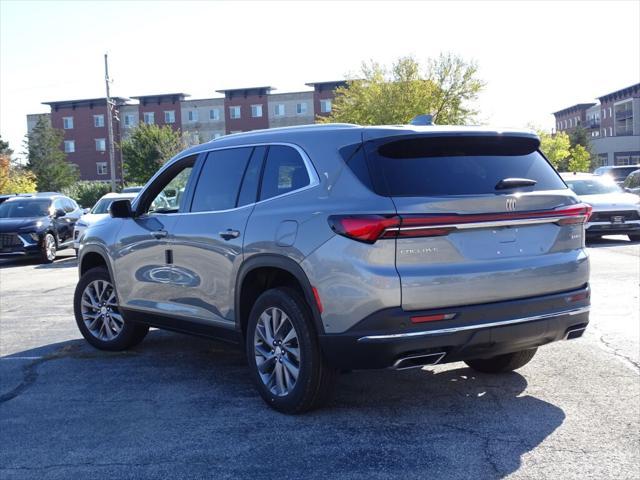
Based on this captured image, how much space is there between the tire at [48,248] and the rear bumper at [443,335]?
14900mm

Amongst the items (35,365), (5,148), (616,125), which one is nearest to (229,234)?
(35,365)

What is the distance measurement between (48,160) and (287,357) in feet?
247

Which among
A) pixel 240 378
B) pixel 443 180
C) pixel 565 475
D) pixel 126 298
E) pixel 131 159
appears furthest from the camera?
pixel 131 159

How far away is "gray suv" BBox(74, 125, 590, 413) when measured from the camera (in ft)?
13.9

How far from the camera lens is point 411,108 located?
158 ft

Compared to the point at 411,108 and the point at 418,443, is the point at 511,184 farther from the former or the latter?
the point at 411,108

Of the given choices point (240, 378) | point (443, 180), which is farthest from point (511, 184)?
point (240, 378)

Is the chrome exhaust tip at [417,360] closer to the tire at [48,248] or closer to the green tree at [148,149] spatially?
the tire at [48,248]

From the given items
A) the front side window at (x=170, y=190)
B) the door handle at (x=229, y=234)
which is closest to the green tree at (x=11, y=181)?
the front side window at (x=170, y=190)

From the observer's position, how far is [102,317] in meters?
7.13

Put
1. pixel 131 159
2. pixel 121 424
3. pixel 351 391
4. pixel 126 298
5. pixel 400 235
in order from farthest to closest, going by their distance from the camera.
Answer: pixel 131 159
pixel 126 298
pixel 351 391
pixel 121 424
pixel 400 235

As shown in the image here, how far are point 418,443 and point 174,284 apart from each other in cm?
257

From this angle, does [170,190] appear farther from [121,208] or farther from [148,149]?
[148,149]

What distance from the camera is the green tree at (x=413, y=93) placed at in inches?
1903
